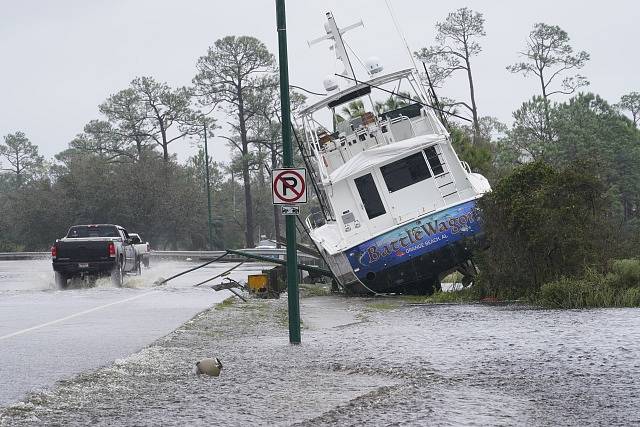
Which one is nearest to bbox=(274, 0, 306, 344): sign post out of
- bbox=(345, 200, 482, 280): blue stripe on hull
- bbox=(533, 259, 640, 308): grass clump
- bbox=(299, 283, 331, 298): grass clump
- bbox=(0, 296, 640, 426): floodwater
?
bbox=(0, 296, 640, 426): floodwater

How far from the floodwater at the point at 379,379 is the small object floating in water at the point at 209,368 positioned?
0.17m

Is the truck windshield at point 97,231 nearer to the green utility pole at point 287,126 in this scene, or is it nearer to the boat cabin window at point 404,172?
the boat cabin window at point 404,172

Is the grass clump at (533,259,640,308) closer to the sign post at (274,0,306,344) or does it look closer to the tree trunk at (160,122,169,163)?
the sign post at (274,0,306,344)

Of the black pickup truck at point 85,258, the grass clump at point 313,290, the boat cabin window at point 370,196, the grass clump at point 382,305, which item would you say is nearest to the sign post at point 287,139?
the grass clump at point 382,305

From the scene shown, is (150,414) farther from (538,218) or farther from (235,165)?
(235,165)

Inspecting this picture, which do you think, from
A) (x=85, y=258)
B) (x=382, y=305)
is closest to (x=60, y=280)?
(x=85, y=258)

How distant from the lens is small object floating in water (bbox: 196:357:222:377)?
11.7m

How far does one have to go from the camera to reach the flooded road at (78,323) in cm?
1255

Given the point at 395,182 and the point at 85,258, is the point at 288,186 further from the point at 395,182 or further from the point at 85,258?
the point at 85,258

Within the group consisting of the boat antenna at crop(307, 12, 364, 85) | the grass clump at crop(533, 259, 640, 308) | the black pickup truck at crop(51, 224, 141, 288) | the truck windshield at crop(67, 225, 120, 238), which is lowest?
the grass clump at crop(533, 259, 640, 308)

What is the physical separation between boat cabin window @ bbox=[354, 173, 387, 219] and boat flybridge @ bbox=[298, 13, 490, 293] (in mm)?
25

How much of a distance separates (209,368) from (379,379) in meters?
1.81

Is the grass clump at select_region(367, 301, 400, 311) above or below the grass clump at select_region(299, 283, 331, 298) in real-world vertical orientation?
below

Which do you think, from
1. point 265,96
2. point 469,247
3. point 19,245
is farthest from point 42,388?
point 19,245
